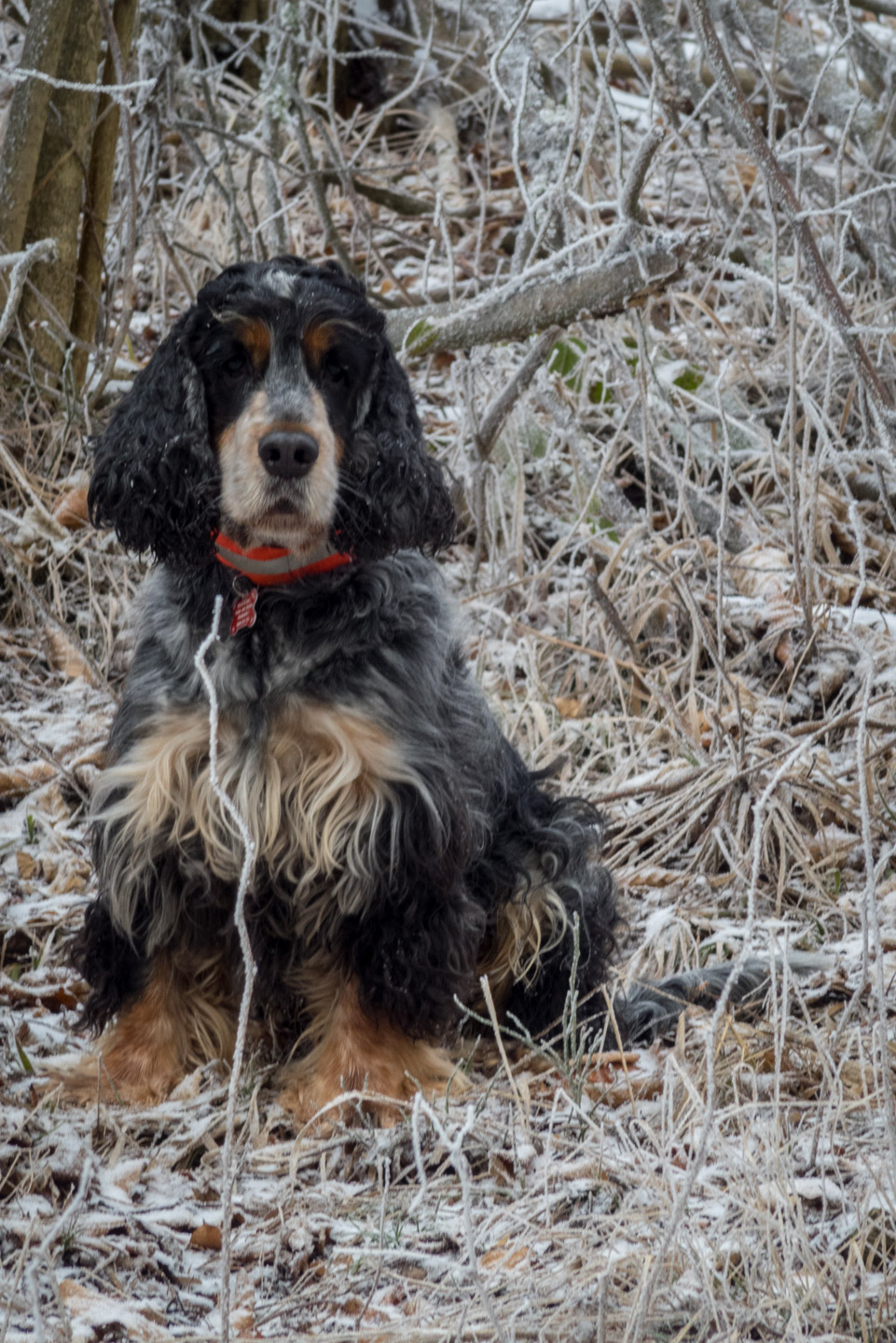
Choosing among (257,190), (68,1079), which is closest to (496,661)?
(68,1079)

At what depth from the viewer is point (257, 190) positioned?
8.01 metres

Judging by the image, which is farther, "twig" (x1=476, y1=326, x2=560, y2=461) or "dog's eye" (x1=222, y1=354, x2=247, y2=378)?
"twig" (x1=476, y1=326, x2=560, y2=461)

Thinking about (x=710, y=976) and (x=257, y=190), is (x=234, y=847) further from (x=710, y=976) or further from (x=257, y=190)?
(x=257, y=190)

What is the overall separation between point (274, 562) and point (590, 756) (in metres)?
2.00

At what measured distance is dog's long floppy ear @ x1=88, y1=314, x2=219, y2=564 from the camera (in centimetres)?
312

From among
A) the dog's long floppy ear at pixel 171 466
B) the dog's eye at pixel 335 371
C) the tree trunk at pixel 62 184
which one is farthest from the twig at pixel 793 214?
the tree trunk at pixel 62 184

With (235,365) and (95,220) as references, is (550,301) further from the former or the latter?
(95,220)

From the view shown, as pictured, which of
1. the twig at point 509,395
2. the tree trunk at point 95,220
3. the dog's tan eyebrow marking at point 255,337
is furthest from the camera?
the tree trunk at point 95,220

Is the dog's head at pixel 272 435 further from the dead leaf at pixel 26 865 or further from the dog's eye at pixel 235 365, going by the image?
the dead leaf at pixel 26 865

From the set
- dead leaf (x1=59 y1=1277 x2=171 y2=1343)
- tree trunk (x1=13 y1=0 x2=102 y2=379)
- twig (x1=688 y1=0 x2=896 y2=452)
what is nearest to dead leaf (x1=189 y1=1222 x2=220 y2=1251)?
dead leaf (x1=59 y1=1277 x2=171 y2=1343)

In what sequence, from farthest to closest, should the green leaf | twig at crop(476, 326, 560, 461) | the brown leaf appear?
1. the green leaf
2. twig at crop(476, 326, 560, 461)
3. the brown leaf

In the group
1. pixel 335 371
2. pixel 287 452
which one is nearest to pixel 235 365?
pixel 335 371

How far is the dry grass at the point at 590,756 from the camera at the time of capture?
2.16 meters

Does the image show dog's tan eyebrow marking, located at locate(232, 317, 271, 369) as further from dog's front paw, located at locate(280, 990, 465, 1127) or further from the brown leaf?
the brown leaf
